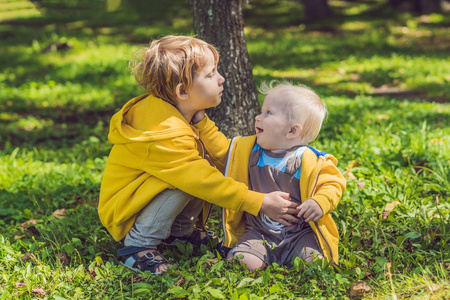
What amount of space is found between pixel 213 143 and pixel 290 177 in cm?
52

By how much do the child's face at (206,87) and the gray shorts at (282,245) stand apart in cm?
78

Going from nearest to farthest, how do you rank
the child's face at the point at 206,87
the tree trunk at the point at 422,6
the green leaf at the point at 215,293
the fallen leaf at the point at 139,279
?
1. the green leaf at the point at 215,293
2. the fallen leaf at the point at 139,279
3. the child's face at the point at 206,87
4. the tree trunk at the point at 422,6

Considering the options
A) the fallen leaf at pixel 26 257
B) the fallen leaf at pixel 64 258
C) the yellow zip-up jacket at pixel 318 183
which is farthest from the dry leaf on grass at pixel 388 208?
the fallen leaf at pixel 26 257

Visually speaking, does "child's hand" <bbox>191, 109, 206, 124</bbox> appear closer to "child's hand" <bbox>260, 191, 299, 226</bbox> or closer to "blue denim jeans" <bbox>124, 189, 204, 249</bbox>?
"blue denim jeans" <bbox>124, 189, 204, 249</bbox>

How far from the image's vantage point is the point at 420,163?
12.2 feet

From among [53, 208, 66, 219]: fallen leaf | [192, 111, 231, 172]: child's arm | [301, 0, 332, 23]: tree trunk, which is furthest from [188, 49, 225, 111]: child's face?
[301, 0, 332, 23]: tree trunk

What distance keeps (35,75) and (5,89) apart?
0.98 metres

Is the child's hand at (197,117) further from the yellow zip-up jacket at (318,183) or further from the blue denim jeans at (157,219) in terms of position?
the blue denim jeans at (157,219)

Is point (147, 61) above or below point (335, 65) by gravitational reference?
above

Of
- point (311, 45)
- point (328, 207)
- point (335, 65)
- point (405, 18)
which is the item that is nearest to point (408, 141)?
point (328, 207)

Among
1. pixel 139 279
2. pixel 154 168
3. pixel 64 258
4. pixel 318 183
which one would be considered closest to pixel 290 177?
pixel 318 183

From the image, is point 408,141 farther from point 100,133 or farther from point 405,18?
point 405,18

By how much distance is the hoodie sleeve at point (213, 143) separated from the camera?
2.89 m

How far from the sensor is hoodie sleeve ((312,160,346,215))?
8.39 ft
